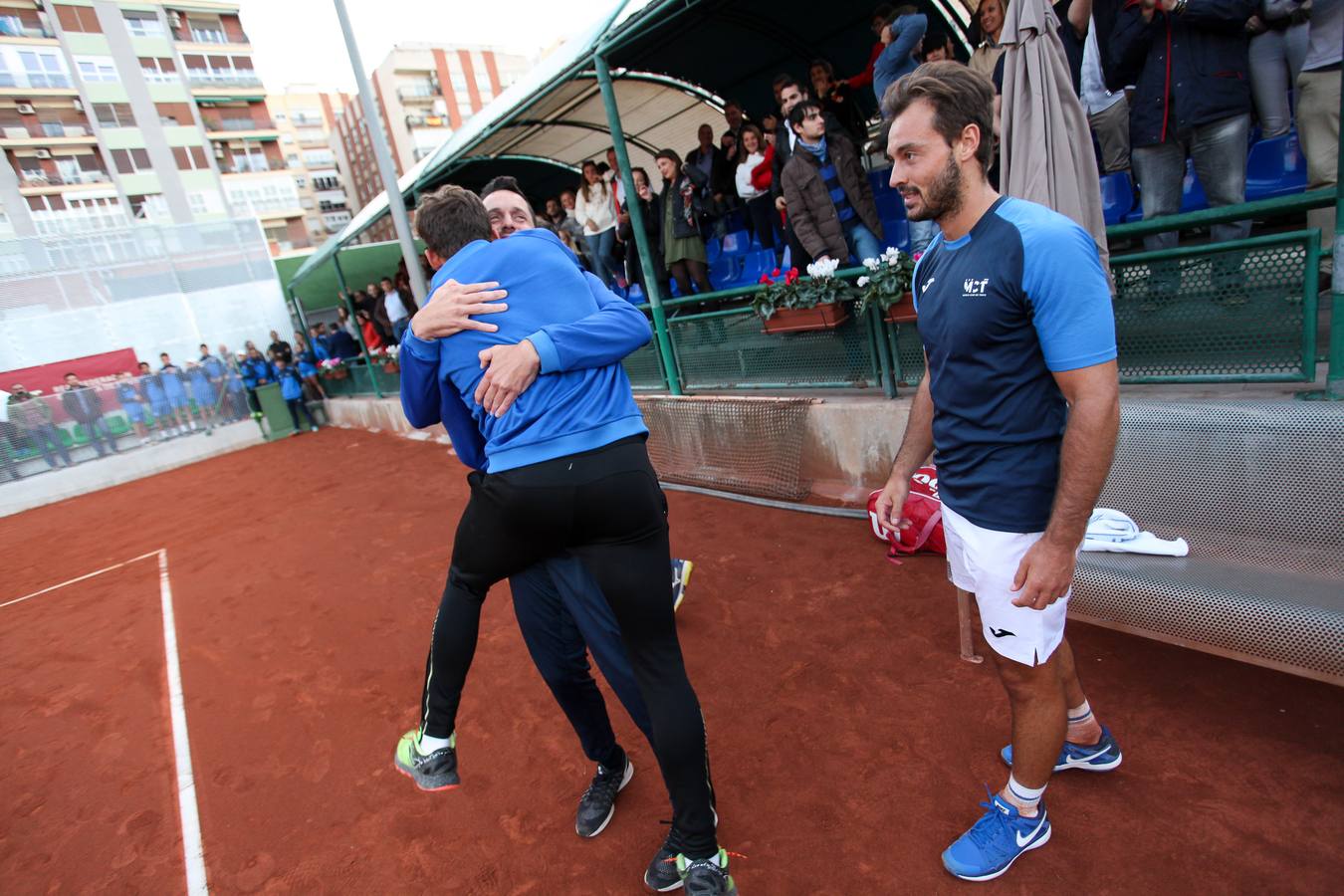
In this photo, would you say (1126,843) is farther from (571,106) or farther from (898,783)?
(571,106)

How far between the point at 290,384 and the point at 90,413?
4.08 m

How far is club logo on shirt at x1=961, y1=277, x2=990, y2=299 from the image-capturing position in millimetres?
1558

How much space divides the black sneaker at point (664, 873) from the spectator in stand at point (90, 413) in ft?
60.7

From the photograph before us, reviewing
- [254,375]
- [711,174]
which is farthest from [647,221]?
[254,375]

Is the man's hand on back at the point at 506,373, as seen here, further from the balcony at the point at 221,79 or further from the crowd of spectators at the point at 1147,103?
the balcony at the point at 221,79

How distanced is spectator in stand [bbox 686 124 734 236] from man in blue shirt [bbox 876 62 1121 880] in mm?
6124

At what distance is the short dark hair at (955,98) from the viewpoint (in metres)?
1.58

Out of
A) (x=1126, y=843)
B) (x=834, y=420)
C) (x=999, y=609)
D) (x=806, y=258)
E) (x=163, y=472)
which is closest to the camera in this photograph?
(x=999, y=609)

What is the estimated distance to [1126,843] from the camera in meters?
1.98

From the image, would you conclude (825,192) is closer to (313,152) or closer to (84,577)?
(84,577)

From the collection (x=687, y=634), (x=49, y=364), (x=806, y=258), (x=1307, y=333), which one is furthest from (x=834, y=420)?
(x=49, y=364)

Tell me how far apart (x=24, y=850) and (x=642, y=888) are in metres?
3.00

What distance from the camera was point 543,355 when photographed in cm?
169

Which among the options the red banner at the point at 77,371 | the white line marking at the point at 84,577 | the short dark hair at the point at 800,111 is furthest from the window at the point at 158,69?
the short dark hair at the point at 800,111
